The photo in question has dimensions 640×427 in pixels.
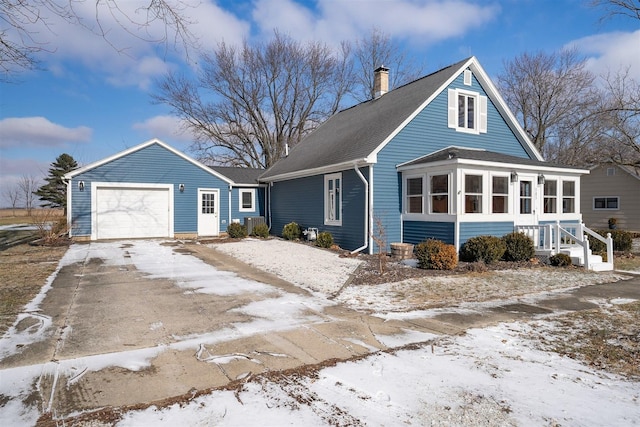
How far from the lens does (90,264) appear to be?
10633 millimetres

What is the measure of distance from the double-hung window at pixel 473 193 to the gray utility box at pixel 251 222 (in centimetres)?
1079

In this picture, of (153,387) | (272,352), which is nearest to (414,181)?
(272,352)

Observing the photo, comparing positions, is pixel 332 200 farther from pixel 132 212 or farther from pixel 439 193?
pixel 132 212

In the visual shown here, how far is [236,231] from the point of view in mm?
18531

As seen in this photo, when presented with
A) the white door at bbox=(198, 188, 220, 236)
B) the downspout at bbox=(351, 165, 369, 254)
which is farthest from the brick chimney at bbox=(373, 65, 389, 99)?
the white door at bbox=(198, 188, 220, 236)

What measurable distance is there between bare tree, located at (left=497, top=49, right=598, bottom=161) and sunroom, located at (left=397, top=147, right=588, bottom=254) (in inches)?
711

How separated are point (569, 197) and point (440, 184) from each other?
17.6 ft

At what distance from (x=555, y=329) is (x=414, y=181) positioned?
8.08 m

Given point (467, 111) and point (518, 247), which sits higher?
point (467, 111)

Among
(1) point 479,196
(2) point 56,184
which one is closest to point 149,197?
(1) point 479,196

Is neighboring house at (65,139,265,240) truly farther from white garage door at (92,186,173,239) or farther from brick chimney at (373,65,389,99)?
brick chimney at (373,65,389,99)

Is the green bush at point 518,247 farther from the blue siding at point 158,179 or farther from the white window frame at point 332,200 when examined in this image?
the blue siding at point 158,179

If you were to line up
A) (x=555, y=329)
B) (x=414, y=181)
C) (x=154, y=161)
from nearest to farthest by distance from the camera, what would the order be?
(x=555, y=329) < (x=414, y=181) < (x=154, y=161)

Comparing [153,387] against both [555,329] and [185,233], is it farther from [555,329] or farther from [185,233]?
[185,233]
